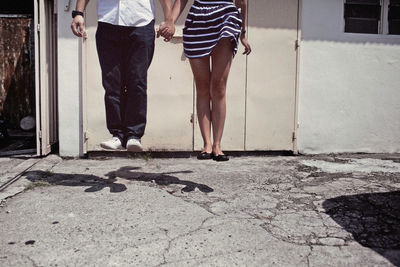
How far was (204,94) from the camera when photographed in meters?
3.05

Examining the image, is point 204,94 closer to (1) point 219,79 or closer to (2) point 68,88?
(1) point 219,79

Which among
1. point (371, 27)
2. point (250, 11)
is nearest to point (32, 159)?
point (250, 11)

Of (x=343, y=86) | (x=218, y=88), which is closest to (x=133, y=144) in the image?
(x=218, y=88)

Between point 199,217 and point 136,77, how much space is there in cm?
106

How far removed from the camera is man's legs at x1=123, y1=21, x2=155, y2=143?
277cm

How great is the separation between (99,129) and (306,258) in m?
3.56

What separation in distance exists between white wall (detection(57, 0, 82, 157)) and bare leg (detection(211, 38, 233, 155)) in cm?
261

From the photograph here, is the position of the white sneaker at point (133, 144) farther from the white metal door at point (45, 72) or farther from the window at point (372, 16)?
the window at point (372, 16)

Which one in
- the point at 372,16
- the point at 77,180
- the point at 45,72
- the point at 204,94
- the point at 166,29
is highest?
the point at 372,16

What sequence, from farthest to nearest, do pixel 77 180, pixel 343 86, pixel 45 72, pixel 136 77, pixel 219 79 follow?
pixel 343 86 < pixel 45 72 < pixel 77 180 < pixel 219 79 < pixel 136 77

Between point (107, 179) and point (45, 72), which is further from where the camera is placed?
point (45, 72)

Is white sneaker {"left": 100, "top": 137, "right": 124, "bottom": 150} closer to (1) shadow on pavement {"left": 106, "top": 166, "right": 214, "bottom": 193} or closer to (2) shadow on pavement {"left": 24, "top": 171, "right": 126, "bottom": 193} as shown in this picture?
(2) shadow on pavement {"left": 24, "top": 171, "right": 126, "bottom": 193}

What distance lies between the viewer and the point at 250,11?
5145 millimetres

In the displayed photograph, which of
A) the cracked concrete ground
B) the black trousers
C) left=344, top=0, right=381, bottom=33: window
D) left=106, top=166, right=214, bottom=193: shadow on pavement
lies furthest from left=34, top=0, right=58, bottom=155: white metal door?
left=344, top=0, right=381, bottom=33: window
